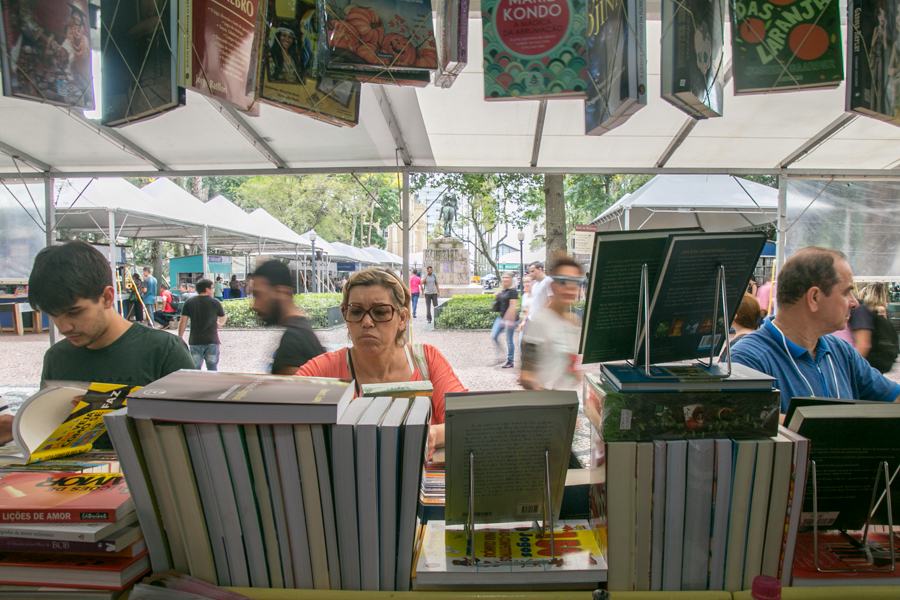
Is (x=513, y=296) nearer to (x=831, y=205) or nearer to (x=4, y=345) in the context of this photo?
(x=831, y=205)

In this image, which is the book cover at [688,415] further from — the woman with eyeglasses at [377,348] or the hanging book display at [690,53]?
the hanging book display at [690,53]

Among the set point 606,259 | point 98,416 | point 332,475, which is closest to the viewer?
point 332,475

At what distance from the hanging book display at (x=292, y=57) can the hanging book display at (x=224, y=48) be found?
5cm

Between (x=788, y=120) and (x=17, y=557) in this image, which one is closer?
(x=17, y=557)

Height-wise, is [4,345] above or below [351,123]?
below

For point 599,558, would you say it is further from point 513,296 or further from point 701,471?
point 513,296

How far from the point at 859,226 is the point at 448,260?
67.4 ft

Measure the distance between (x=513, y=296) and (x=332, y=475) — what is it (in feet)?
29.8

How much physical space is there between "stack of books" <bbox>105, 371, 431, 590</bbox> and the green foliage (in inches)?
548

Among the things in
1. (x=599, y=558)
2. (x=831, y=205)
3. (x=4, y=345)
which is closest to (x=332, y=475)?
(x=599, y=558)

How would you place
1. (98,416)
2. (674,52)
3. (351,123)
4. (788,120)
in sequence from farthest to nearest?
1. (788,120)
2. (351,123)
3. (674,52)
4. (98,416)

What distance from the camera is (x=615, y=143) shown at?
5.22m

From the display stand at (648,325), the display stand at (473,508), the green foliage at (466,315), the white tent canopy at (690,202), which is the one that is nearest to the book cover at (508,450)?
the display stand at (473,508)

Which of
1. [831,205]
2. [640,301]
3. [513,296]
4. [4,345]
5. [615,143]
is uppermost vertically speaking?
[615,143]
